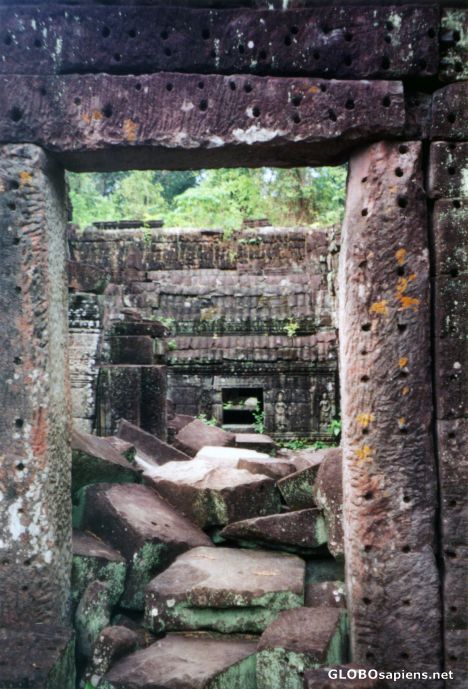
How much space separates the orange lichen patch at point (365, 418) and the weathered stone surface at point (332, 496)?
93 cm

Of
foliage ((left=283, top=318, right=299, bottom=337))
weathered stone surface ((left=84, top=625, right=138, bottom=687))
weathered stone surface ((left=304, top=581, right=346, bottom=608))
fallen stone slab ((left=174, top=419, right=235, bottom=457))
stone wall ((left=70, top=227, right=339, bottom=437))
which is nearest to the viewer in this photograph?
weathered stone surface ((left=84, top=625, right=138, bottom=687))

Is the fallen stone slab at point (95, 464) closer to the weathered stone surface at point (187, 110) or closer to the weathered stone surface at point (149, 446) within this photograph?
the weathered stone surface at point (149, 446)

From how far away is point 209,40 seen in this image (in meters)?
3.31

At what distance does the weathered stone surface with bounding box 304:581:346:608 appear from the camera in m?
3.74

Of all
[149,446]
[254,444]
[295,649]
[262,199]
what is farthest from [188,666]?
[262,199]

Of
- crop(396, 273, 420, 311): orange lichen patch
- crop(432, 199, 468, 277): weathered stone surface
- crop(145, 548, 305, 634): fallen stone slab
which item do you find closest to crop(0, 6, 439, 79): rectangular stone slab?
crop(432, 199, 468, 277): weathered stone surface

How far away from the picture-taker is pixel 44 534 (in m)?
3.39

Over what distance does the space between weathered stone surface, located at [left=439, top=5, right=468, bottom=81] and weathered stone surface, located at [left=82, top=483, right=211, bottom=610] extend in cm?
323

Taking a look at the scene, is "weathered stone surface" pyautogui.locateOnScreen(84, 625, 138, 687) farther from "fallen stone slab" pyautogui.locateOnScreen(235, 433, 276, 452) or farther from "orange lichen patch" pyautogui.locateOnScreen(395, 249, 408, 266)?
"fallen stone slab" pyautogui.locateOnScreen(235, 433, 276, 452)

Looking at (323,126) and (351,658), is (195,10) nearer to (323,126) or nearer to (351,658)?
(323,126)

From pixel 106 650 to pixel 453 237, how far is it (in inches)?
113

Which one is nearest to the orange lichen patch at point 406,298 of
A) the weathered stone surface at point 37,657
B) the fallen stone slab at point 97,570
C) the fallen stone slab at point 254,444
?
the fallen stone slab at point 97,570

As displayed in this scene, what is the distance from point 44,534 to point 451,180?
291 centimetres

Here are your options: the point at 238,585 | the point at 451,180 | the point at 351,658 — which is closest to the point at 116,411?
the point at 238,585
